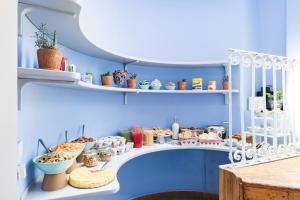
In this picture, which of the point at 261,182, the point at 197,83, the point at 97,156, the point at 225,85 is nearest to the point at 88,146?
the point at 97,156

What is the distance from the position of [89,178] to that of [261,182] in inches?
40.9

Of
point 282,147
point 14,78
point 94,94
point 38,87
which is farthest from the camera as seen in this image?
point 94,94

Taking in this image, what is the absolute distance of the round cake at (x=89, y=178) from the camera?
106 cm

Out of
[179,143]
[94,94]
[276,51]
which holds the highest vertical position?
[276,51]

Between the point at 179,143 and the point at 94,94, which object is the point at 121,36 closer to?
the point at 94,94

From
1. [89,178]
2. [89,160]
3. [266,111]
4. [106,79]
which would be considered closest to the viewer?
[89,178]

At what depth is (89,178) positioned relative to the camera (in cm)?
112

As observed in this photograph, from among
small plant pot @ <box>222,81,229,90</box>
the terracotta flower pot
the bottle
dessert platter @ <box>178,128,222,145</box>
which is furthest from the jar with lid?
small plant pot @ <box>222,81,229,90</box>

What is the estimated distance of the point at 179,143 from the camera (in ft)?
7.81

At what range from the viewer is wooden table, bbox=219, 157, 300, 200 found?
1274 mm

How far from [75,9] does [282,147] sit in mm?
1844

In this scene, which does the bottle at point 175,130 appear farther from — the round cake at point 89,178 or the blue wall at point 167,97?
the round cake at point 89,178

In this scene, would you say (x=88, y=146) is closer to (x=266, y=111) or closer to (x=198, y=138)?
(x=198, y=138)

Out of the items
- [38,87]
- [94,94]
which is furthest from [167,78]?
[38,87]
